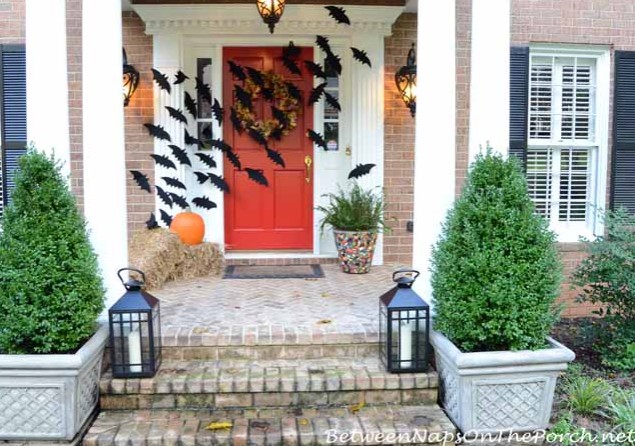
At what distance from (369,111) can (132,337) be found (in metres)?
3.34

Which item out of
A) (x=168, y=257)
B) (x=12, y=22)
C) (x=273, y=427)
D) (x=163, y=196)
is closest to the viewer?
(x=273, y=427)

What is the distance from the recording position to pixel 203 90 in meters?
5.56

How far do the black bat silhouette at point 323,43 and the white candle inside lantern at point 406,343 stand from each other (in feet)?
10.6

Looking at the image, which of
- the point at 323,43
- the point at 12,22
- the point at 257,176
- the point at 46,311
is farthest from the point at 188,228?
the point at 12,22

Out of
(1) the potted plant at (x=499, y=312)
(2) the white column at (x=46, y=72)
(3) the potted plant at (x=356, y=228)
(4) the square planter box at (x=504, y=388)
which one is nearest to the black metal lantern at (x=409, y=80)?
(3) the potted plant at (x=356, y=228)

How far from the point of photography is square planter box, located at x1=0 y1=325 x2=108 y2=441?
9.45 feet

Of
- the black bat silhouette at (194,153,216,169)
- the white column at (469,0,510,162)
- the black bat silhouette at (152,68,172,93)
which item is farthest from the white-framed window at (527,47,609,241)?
the black bat silhouette at (152,68,172,93)

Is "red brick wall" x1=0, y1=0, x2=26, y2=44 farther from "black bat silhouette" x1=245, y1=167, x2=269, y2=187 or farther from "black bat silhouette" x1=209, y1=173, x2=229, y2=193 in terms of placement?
"black bat silhouette" x1=245, y1=167, x2=269, y2=187

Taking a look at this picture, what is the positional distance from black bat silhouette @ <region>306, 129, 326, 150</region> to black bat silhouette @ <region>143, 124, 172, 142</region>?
1385mm

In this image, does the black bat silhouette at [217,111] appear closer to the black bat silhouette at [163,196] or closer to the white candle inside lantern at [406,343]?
the black bat silhouette at [163,196]

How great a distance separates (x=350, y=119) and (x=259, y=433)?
11.7 ft

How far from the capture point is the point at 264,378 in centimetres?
324

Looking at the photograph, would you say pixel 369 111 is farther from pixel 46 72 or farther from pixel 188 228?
pixel 46 72

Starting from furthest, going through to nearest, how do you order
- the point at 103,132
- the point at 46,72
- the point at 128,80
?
the point at 128,80, the point at 103,132, the point at 46,72
